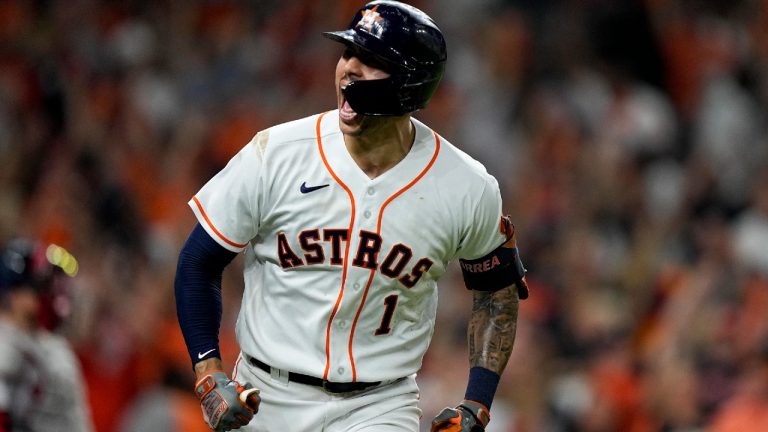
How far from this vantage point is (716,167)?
820 cm

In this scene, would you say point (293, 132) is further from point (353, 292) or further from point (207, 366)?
point (207, 366)

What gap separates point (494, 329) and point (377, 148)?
65 cm

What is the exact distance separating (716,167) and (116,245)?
3946mm

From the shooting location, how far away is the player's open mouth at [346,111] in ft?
11.5

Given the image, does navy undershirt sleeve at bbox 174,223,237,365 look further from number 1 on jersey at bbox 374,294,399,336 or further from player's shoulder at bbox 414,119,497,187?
player's shoulder at bbox 414,119,497,187

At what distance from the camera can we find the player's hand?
333cm

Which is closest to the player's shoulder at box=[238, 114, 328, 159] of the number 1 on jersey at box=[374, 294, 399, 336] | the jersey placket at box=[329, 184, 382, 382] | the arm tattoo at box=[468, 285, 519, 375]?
the jersey placket at box=[329, 184, 382, 382]

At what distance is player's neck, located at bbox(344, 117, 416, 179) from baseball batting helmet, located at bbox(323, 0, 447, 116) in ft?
0.30

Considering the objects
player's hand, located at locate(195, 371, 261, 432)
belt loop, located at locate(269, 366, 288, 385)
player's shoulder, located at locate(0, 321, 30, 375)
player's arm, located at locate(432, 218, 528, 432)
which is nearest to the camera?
player's hand, located at locate(195, 371, 261, 432)

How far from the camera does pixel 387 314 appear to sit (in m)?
3.58

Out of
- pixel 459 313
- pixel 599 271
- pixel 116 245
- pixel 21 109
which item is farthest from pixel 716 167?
pixel 21 109

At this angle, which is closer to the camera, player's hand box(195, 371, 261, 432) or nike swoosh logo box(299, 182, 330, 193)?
player's hand box(195, 371, 261, 432)

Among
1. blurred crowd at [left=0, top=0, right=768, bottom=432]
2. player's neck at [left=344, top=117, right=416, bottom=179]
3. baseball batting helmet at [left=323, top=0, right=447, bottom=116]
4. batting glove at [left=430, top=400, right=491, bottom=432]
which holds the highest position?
baseball batting helmet at [left=323, top=0, right=447, bottom=116]

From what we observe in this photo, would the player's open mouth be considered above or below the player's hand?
above
